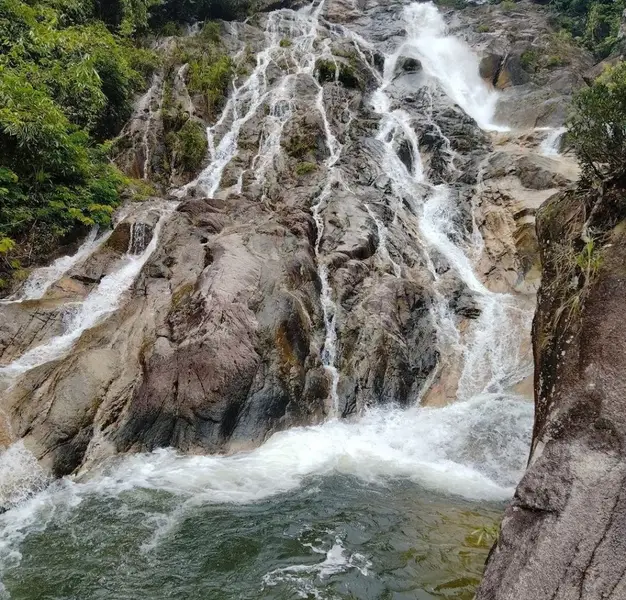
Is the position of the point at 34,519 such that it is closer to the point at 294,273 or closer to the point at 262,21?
the point at 294,273

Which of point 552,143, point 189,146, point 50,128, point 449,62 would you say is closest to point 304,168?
point 189,146

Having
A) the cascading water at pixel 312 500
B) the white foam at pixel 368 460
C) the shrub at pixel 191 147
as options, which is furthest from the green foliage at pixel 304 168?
the white foam at pixel 368 460

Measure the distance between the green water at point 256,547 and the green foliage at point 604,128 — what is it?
6009 millimetres

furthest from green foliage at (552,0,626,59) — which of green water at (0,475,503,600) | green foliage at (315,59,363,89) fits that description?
green water at (0,475,503,600)

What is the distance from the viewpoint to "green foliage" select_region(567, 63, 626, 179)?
6.89m

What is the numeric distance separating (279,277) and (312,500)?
6.81 m

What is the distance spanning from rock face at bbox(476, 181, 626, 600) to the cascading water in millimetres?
2213

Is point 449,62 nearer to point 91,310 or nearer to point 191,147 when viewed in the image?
point 191,147

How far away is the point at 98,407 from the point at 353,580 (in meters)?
6.88

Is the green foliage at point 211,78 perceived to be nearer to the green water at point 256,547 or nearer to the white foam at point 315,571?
the green water at point 256,547

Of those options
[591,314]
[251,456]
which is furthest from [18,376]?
[591,314]

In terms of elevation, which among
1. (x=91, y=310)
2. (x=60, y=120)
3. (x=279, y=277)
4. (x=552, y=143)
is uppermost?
(x=552, y=143)

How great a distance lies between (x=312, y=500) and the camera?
8.47 metres

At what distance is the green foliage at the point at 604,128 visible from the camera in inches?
271
